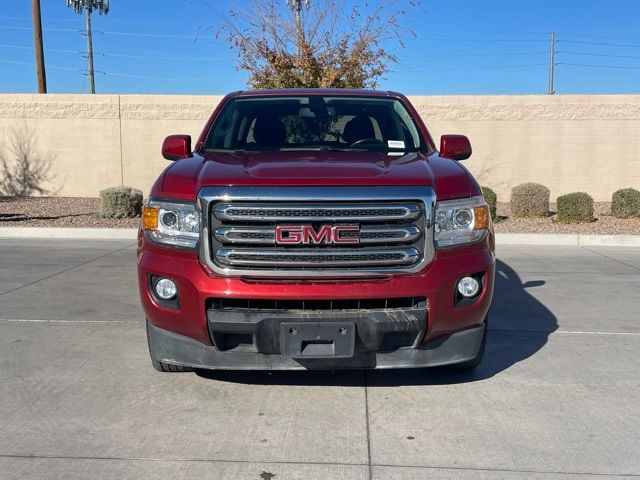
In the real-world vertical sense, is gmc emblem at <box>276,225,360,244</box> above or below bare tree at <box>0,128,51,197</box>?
below

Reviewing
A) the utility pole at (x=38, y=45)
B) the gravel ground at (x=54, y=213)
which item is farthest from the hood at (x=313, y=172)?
the utility pole at (x=38, y=45)

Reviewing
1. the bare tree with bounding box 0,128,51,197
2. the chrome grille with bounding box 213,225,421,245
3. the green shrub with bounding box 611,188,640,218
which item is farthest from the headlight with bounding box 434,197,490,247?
the bare tree with bounding box 0,128,51,197

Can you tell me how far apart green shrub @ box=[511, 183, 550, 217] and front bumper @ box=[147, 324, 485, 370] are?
9.84 meters

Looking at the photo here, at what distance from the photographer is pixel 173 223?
373 centimetres

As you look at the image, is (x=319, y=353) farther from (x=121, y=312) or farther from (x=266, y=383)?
(x=121, y=312)

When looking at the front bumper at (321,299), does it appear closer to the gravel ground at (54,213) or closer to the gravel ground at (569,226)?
the gravel ground at (569,226)

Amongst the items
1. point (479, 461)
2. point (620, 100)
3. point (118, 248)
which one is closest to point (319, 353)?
point (479, 461)

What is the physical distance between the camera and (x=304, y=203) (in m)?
3.54

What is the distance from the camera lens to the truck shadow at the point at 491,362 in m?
4.35

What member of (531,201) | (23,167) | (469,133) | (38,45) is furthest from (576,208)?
(38,45)

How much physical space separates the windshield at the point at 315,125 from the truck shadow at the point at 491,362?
5.36ft

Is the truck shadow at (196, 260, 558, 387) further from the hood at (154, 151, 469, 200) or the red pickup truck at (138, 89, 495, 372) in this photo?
the hood at (154, 151, 469, 200)

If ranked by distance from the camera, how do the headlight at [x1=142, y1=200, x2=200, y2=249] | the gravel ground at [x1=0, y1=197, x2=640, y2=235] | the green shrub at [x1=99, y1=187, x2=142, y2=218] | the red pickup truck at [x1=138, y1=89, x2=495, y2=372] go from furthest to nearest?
the green shrub at [x1=99, y1=187, x2=142, y2=218] → the gravel ground at [x1=0, y1=197, x2=640, y2=235] → the headlight at [x1=142, y1=200, x2=200, y2=249] → the red pickup truck at [x1=138, y1=89, x2=495, y2=372]

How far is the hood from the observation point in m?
3.61
